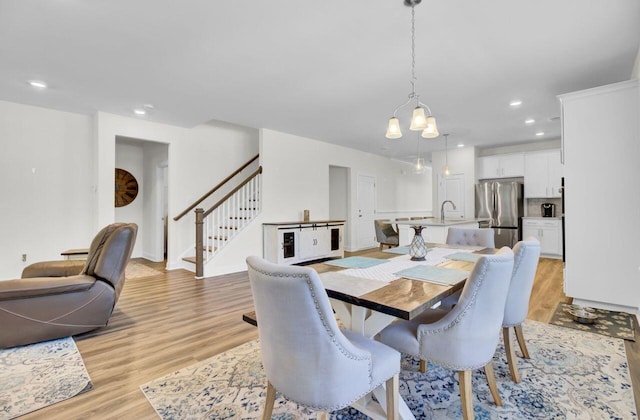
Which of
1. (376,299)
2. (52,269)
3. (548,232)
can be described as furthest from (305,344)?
A: (548,232)

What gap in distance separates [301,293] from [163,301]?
311 centimetres

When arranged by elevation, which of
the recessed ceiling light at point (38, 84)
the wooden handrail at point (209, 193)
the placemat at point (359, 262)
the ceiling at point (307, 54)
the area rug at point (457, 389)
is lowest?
the area rug at point (457, 389)

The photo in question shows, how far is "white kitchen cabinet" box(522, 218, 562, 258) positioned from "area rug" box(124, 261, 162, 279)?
22.8 feet

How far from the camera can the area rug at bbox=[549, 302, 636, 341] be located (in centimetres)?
255

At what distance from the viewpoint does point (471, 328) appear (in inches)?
54.7

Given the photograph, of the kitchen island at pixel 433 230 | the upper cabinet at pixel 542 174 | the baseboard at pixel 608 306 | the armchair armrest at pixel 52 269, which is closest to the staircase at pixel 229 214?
the armchair armrest at pixel 52 269

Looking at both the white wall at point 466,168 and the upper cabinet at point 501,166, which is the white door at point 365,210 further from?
the upper cabinet at point 501,166

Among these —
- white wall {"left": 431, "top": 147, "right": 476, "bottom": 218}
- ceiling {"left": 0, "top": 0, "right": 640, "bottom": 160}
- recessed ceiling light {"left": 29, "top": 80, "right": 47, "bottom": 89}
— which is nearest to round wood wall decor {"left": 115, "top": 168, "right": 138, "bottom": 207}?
Result: ceiling {"left": 0, "top": 0, "right": 640, "bottom": 160}

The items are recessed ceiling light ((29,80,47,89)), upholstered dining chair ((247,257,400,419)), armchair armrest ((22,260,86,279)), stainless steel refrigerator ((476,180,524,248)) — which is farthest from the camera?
stainless steel refrigerator ((476,180,524,248))

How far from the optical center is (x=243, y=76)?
3244 mm

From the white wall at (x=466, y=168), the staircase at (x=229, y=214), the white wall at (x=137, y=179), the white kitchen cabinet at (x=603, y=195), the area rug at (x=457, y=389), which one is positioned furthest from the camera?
the white wall at (x=466, y=168)

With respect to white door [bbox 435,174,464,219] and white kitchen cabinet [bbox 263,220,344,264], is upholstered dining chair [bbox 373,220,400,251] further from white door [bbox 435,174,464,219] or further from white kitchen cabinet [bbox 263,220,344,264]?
white door [bbox 435,174,464,219]

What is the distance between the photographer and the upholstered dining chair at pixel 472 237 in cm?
294

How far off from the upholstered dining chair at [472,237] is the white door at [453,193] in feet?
14.0
